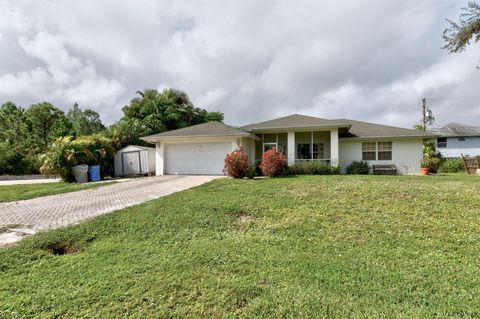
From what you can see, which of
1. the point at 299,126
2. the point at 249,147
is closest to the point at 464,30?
the point at 299,126

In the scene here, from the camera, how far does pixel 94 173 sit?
16.3 metres

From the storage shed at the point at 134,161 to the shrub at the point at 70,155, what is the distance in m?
1.42

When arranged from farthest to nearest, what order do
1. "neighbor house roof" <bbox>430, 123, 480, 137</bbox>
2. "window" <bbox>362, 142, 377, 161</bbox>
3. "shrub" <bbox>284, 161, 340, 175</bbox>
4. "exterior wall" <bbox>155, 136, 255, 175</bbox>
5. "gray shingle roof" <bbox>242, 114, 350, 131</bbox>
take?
"neighbor house roof" <bbox>430, 123, 480, 137</bbox> → "window" <bbox>362, 142, 377, 161</bbox> → "exterior wall" <bbox>155, 136, 255, 175</bbox> → "gray shingle roof" <bbox>242, 114, 350, 131</bbox> → "shrub" <bbox>284, 161, 340, 175</bbox>

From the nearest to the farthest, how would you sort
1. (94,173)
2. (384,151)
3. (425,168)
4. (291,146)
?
(94,173)
(425,168)
(291,146)
(384,151)

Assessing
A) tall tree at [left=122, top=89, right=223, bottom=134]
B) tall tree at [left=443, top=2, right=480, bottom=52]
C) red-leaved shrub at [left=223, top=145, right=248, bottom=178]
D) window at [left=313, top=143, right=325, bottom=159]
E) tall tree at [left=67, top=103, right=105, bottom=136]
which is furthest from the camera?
tall tree at [left=67, top=103, right=105, bottom=136]

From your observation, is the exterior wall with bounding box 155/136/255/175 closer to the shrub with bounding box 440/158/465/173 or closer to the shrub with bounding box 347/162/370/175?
the shrub with bounding box 347/162/370/175

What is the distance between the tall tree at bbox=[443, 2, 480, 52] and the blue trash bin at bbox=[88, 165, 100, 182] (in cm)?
1907

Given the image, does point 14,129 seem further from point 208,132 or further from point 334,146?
point 334,146

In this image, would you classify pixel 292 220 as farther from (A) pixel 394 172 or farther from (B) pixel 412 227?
(A) pixel 394 172

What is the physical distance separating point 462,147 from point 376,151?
2131 centimetres

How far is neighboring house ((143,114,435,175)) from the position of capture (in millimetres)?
16578

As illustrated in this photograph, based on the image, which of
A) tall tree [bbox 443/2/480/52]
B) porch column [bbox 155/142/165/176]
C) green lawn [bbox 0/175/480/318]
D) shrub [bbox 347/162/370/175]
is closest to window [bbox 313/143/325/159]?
shrub [bbox 347/162/370/175]

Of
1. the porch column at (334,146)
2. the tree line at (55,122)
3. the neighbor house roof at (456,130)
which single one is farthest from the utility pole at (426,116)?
the tree line at (55,122)

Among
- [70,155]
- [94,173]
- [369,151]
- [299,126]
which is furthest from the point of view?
[369,151]
